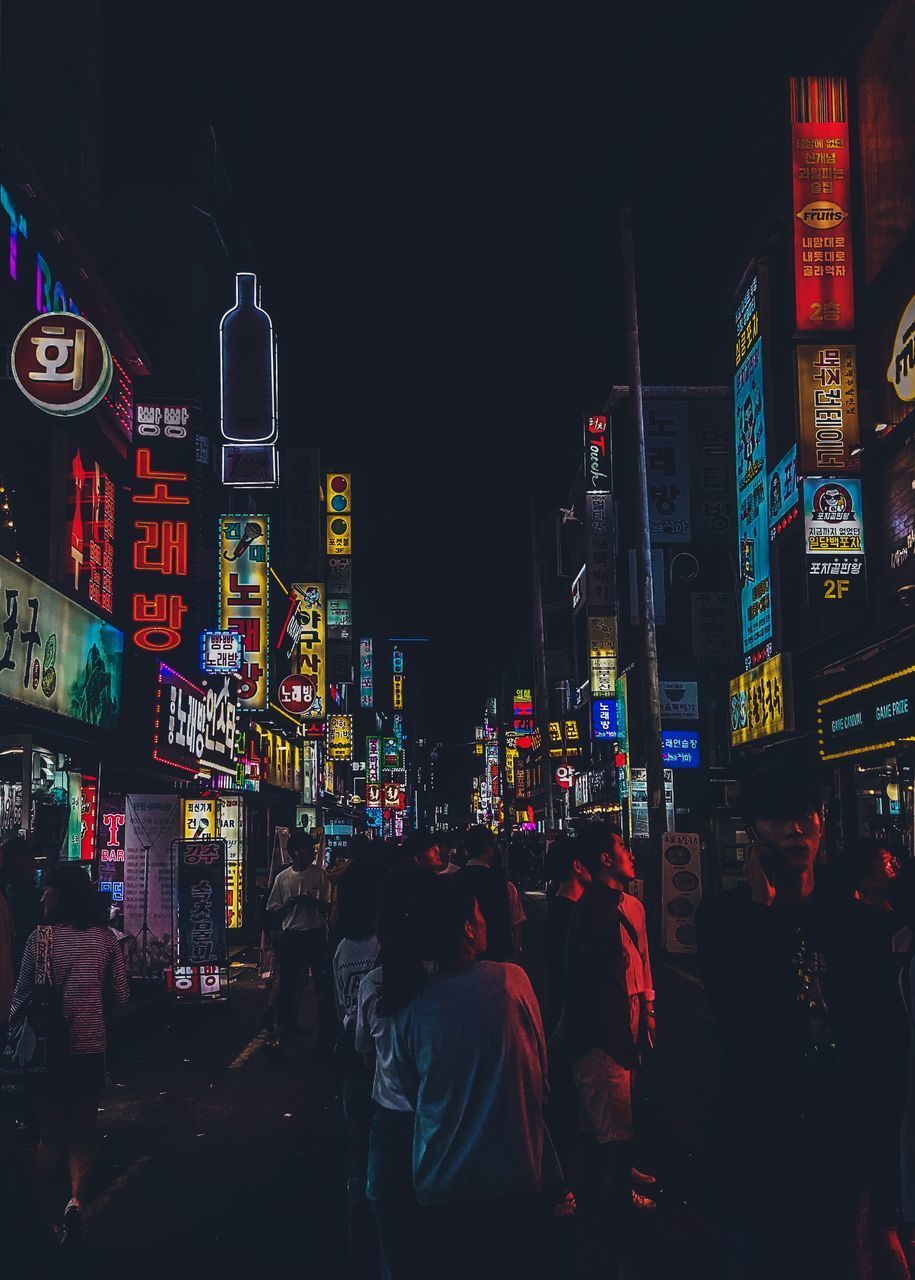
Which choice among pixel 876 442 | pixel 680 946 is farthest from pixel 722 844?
pixel 876 442

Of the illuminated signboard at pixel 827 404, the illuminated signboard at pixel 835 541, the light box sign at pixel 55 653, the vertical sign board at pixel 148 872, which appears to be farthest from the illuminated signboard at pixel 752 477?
the vertical sign board at pixel 148 872

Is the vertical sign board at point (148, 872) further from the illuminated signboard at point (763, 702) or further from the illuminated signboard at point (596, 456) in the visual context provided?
the illuminated signboard at point (596, 456)

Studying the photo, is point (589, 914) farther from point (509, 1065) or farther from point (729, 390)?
point (729, 390)

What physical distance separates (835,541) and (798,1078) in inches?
661

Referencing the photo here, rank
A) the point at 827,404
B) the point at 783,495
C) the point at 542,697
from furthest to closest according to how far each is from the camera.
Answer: the point at 542,697 < the point at 783,495 < the point at 827,404

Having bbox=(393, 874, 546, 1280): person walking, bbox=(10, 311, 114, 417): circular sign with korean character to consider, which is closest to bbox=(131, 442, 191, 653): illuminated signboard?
bbox=(10, 311, 114, 417): circular sign with korean character

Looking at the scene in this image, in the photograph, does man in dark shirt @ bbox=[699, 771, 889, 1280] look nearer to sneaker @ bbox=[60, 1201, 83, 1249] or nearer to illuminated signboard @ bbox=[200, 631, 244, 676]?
sneaker @ bbox=[60, 1201, 83, 1249]

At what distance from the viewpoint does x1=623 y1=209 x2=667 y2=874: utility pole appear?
2238 cm

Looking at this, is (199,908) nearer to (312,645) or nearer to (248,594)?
(248,594)

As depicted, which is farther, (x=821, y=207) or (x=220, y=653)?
(x=220, y=653)

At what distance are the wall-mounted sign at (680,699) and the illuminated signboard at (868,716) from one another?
69.3 feet

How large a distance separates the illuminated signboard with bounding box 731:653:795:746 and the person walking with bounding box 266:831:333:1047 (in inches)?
440

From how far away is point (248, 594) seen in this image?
97.1 feet

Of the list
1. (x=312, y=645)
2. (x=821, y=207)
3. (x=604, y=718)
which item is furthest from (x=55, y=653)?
(x=604, y=718)
